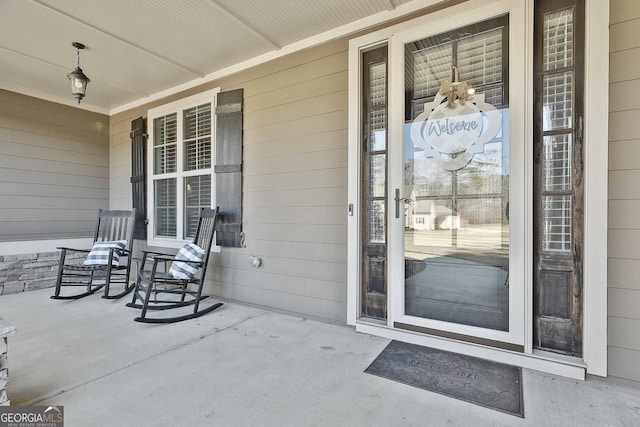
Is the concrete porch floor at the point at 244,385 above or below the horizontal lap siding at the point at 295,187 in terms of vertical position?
below

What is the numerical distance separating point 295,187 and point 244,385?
5.82 ft

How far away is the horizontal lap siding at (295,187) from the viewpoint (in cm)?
289

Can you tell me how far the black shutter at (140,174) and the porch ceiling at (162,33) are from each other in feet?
2.19

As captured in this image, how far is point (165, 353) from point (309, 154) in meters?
1.96

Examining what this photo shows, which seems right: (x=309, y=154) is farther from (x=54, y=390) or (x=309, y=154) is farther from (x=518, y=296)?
(x=54, y=390)

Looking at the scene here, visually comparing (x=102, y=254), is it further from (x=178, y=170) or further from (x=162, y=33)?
(x=162, y=33)

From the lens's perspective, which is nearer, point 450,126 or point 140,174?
point 450,126

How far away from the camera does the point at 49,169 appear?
14.8 ft

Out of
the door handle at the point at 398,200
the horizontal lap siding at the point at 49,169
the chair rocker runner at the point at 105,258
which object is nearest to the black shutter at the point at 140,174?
the chair rocker runner at the point at 105,258

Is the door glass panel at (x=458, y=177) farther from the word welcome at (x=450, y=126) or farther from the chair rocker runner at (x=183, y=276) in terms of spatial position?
the chair rocker runner at (x=183, y=276)

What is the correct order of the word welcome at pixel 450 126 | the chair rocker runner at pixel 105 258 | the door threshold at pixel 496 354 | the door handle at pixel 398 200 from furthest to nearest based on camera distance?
the chair rocker runner at pixel 105 258, the door handle at pixel 398 200, the word welcome at pixel 450 126, the door threshold at pixel 496 354

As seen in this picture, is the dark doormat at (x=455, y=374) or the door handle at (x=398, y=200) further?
the door handle at (x=398, y=200)

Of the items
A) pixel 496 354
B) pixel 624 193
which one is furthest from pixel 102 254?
pixel 624 193

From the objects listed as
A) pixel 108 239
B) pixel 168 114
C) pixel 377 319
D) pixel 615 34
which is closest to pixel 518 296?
pixel 377 319
